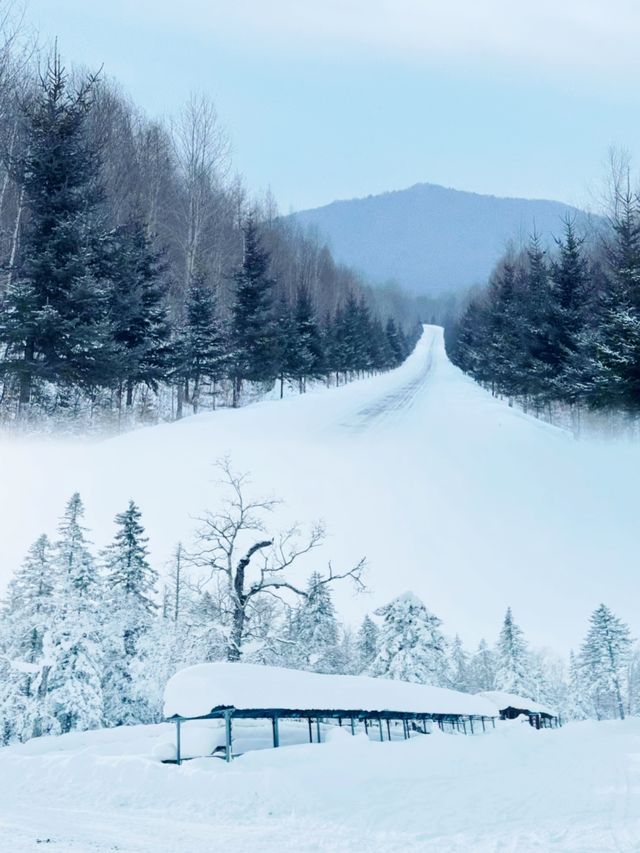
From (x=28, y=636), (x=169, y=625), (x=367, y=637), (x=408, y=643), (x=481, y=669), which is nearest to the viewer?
(x=169, y=625)

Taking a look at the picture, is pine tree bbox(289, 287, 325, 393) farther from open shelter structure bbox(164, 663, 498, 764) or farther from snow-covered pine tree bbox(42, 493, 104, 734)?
open shelter structure bbox(164, 663, 498, 764)

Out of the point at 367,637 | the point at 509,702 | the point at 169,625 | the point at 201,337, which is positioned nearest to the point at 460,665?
the point at 367,637

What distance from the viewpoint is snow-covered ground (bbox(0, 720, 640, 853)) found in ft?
33.8

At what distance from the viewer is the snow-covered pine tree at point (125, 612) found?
35.3 meters

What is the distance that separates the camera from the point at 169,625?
2691 cm

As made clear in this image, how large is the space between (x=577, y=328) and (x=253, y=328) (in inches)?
670

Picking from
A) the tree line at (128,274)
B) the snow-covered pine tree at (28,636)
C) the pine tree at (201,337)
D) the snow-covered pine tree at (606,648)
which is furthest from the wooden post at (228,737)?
the snow-covered pine tree at (606,648)

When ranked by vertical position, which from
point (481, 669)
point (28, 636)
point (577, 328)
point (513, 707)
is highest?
point (577, 328)

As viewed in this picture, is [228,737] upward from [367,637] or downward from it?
upward

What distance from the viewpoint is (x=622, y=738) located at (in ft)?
99.0

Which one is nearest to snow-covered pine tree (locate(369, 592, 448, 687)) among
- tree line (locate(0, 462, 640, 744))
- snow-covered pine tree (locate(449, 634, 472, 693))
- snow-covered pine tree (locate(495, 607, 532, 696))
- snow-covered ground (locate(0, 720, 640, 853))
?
tree line (locate(0, 462, 640, 744))

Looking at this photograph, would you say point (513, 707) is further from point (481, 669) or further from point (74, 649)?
point (481, 669)

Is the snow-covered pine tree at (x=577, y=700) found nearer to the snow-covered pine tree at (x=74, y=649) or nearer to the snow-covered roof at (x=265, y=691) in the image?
the snow-covered pine tree at (x=74, y=649)

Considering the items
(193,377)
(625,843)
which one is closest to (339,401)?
(193,377)
